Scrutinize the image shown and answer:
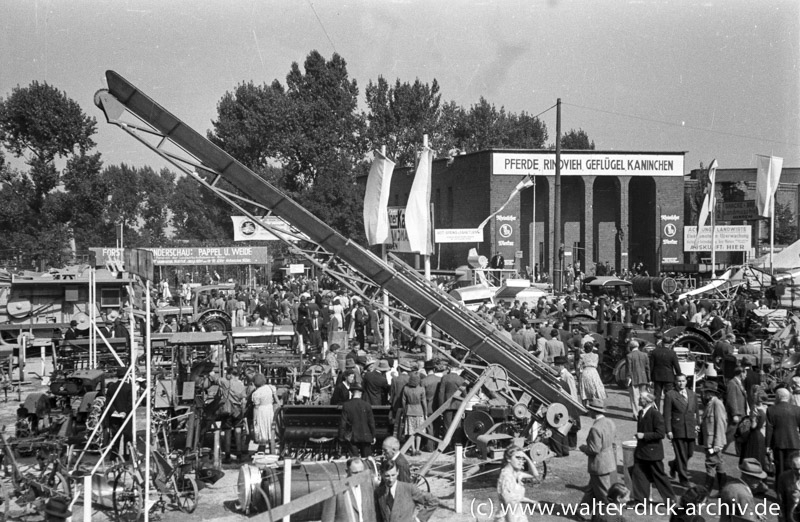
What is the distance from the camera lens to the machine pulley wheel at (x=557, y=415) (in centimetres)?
1178

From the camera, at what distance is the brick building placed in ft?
170

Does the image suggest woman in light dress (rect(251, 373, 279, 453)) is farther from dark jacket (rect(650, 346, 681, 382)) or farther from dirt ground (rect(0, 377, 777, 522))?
dark jacket (rect(650, 346, 681, 382))

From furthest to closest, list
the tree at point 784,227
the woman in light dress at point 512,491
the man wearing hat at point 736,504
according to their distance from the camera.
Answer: the tree at point 784,227 < the woman in light dress at point 512,491 < the man wearing hat at point 736,504

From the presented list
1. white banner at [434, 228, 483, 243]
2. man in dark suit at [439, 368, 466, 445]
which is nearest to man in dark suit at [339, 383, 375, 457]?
man in dark suit at [439, 368, 466, 445]

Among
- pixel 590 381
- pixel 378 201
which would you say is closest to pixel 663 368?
pixel 590 381

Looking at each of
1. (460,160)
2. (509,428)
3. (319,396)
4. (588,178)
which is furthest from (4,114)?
(509,428)

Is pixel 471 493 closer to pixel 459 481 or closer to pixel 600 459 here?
pixel 459 481

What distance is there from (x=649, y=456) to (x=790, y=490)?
1764 millimetres

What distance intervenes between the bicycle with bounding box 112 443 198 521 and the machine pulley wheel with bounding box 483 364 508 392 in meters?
4.46

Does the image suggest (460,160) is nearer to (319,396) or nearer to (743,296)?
(743,296)

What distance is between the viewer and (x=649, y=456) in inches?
404

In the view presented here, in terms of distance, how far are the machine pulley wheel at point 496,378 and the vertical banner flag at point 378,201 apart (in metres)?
8.62

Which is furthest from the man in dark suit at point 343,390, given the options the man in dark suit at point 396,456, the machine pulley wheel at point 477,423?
the man in dark suit at point 396,456

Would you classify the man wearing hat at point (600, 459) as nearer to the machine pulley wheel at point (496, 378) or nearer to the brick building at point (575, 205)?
the machine pulley wheel at point (496, 378)
